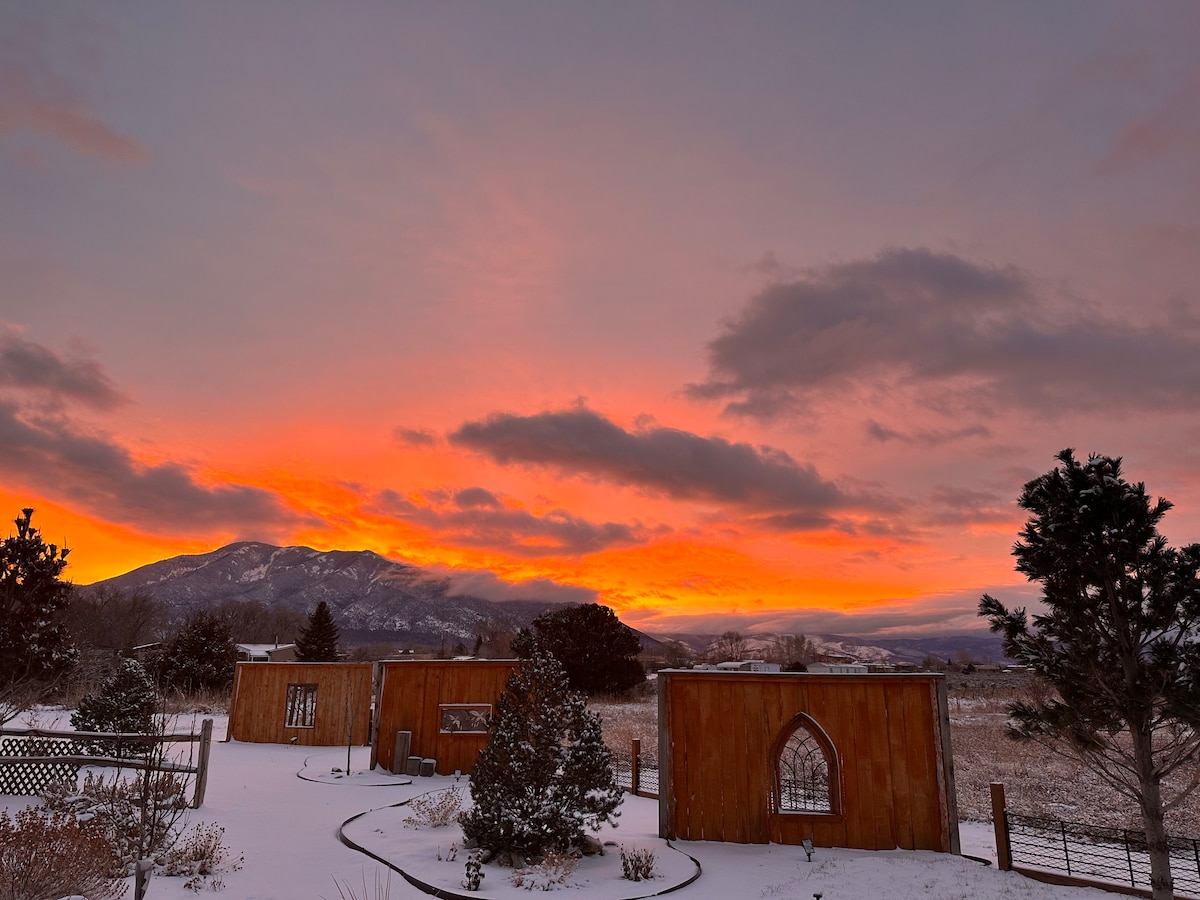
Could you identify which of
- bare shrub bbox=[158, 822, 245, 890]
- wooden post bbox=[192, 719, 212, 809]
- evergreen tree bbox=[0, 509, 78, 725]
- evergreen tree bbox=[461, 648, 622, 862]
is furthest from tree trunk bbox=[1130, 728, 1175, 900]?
evergreen tree bbox=[0, 509, 78, 725]

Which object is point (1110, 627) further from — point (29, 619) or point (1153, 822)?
point (29, 619)

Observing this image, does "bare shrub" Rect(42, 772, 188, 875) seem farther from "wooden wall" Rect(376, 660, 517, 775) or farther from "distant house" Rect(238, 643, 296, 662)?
"distant house" Rect(238, 643, 296, 662)

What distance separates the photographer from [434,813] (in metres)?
15.2

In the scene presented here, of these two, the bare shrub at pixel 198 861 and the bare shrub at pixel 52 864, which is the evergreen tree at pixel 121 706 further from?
the bare shrub at pixel 52 864

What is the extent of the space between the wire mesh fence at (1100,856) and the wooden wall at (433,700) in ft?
47.1

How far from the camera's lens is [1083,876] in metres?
12.6

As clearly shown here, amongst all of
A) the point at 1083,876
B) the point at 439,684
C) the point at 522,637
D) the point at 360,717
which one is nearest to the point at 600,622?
the point at 522,637

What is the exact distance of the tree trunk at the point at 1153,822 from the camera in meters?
10.7

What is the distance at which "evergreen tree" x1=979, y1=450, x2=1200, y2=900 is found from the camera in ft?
36.6

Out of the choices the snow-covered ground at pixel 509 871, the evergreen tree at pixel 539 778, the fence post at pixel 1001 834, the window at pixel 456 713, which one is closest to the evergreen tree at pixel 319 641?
the window at pixel 456 713

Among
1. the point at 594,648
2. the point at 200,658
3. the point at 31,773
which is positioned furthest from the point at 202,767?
the point at 594,648

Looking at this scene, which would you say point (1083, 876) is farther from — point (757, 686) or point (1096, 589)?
point (757, 686)

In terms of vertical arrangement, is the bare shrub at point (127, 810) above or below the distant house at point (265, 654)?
below

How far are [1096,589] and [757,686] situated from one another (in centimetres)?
659
